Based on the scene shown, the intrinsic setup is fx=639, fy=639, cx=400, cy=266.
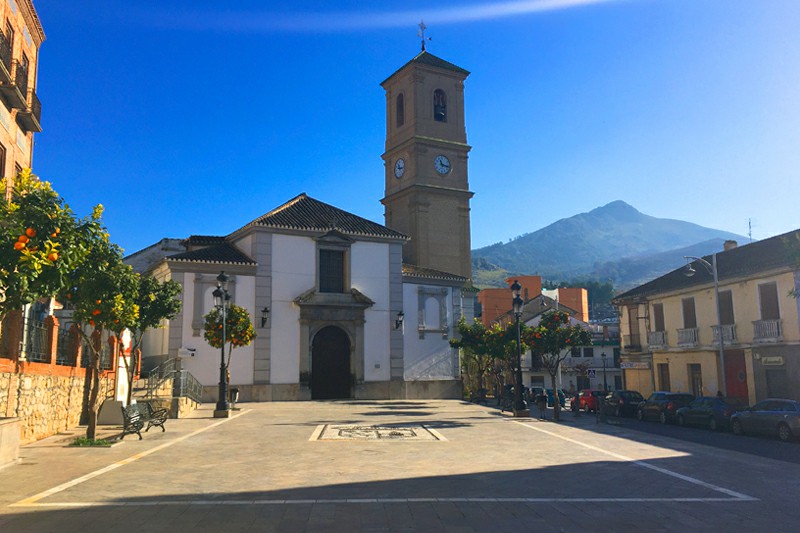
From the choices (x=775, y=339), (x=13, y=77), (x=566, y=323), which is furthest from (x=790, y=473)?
(x=13, y=77)

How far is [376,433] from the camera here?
722 inches

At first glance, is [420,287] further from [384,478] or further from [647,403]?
[384,478]

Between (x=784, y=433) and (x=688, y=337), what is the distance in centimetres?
1529

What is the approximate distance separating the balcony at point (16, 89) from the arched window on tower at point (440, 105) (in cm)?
3555

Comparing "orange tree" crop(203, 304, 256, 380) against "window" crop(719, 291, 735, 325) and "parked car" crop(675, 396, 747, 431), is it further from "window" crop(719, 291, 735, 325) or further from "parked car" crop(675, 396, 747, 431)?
"window" crop(719, 291, 735, 325)

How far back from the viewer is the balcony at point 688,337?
35.1 metres

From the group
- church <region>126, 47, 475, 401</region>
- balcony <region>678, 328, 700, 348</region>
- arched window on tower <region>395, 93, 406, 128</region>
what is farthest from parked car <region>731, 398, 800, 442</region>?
arched window on tower <region>395, 93, 406, 128</region>

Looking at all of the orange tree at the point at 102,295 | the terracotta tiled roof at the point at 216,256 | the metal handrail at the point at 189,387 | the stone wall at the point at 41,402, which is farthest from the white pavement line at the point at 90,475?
the terracotta tiled roof at the point at 216,256

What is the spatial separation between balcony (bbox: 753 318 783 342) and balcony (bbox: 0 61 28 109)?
31685 mm

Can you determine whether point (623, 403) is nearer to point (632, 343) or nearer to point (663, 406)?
point (663, 406)

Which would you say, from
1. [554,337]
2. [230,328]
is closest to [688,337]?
[554,337]

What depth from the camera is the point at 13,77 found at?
19953 millimetres

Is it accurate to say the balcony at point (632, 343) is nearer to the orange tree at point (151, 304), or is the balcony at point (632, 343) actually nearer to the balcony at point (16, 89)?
the orange tree at point (151, 304)

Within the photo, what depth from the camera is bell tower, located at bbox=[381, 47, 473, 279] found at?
50594 millimetres
